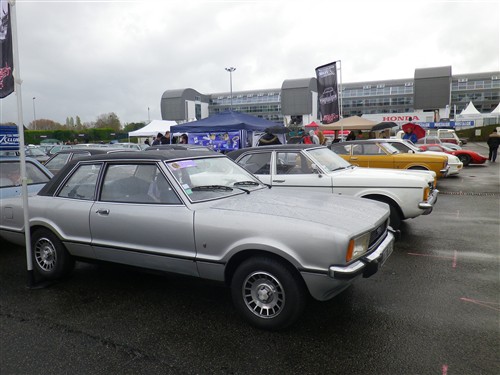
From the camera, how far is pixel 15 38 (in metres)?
3.86

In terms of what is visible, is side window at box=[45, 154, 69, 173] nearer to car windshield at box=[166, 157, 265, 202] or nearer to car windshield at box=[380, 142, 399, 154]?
car windshield at box=[166, 157, 265, 202]

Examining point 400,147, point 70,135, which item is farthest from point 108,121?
point 400,147

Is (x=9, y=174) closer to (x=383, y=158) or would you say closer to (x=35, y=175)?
(x=35, y=175)

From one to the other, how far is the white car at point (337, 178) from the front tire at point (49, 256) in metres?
3.39

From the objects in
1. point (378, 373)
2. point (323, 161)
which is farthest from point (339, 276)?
point (323, 161)

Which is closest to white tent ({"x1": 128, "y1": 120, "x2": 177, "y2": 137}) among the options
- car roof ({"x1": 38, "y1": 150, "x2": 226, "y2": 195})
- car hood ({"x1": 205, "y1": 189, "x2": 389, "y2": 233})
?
car roof ({"x1": 38, "y1": 150, "x2": 226, "y2": 195})

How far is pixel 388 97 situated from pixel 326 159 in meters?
Answer: 65.9

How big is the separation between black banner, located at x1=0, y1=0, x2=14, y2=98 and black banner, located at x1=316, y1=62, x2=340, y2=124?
1141cm

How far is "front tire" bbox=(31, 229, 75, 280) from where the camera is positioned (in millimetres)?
4219

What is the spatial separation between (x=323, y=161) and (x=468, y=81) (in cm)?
7188

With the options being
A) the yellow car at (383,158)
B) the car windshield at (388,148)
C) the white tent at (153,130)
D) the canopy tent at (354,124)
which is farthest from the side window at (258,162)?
the white tent at (153,130)

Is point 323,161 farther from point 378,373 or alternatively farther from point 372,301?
point 378,373

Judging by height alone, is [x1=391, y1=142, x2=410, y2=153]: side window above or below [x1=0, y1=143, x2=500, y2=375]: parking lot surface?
above

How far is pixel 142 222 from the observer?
3576 millimetres
